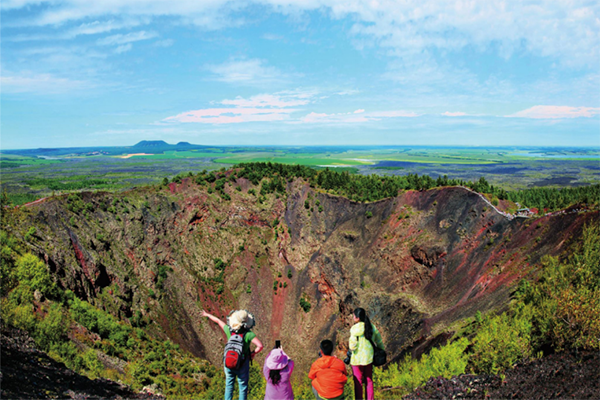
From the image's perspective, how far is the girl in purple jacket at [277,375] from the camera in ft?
31.0

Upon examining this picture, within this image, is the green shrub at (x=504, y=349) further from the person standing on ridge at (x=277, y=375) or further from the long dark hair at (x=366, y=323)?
the person standing on ridge at (x=277, y=375)

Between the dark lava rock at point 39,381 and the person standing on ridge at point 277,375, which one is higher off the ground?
the person standing on ridge at point 277,375

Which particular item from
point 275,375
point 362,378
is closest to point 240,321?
point 275,375

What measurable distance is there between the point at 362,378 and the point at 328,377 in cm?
225

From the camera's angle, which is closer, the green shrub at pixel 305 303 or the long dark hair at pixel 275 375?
the long dark hair at pixel 275 375

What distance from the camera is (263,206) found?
76188mm

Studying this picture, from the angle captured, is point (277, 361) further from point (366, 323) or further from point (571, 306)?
Answer: point (571, 306)

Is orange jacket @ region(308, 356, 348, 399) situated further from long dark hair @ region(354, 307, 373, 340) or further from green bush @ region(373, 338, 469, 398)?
green bush @ region(373, 338, 469, 398)

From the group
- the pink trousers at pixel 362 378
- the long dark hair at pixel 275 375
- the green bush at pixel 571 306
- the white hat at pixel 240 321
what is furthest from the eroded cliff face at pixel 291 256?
the white hat at pixel 240 321

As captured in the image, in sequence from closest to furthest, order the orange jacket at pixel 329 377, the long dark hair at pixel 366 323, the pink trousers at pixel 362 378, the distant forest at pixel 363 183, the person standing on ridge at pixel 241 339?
1. the orange jacket at pixel 329 377
2. the person standing on ridge at pixel 241 339
3. the long dark hair at pixel 366 323
4. the pink trousers at pixel 362 378
5. the distant forest at pixel 363 183

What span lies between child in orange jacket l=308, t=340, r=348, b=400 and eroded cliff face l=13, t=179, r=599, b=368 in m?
32.0

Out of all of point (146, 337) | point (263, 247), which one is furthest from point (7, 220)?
point (263, 247)

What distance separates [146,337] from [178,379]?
10.5 metres

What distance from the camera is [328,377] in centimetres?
996
